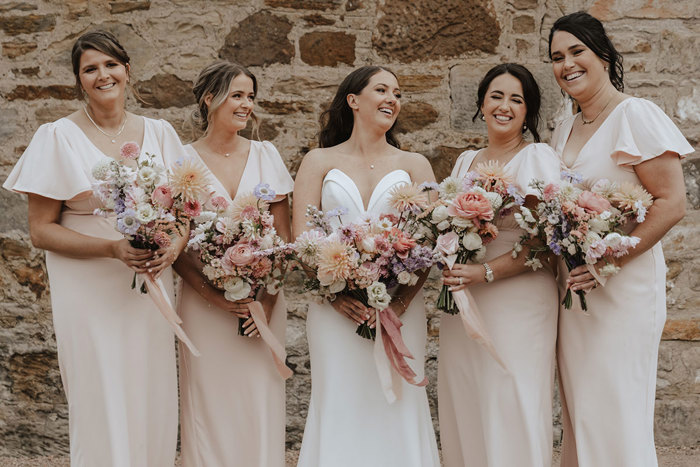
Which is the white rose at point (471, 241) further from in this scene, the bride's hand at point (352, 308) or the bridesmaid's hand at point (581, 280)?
the bride's hand at point (352, 308)

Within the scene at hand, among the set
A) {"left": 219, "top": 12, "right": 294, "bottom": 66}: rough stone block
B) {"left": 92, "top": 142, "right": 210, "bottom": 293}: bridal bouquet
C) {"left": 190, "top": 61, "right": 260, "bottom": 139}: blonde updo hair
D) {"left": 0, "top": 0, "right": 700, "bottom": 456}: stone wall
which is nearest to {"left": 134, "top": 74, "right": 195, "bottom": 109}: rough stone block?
{"left": 0, "top": 0, "right": 700, "bottom": 456}: stone wall

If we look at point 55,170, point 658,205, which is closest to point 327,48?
point 55,170

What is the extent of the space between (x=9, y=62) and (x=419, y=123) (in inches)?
110

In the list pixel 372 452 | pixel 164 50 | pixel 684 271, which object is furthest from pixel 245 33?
pixel 684 271

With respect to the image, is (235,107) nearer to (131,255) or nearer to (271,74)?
(131,255)

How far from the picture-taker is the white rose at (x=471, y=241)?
3555mm

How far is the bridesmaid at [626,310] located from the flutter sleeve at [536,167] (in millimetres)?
123

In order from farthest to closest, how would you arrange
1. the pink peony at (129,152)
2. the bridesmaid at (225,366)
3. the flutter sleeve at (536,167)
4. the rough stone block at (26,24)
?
the rough stone block at (26,24)
the bridesmaid at (225,366)
the flutter sleeve at (536,167)
the pink peony at (129,152)

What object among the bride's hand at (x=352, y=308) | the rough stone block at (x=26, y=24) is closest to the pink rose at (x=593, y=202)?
the bride's hand at (x=352, y=308)

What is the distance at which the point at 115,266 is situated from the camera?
12.6 feet

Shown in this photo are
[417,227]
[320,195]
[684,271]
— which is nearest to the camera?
[417,227]

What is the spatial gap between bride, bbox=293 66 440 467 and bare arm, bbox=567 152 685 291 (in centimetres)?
94

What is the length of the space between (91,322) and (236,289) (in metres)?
0.70

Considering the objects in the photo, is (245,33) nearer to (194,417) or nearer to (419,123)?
(419,123)
